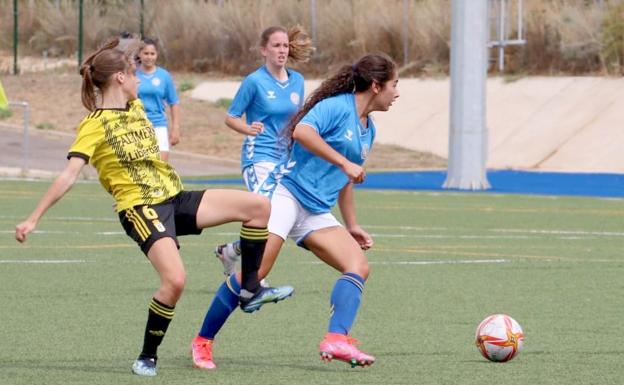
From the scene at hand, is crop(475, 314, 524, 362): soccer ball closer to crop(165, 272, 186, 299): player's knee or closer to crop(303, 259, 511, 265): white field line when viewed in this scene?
crop(165, 272, 186, 299): player's knee

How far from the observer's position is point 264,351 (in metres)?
8.99

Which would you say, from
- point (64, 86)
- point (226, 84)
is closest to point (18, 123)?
point (64, 86)

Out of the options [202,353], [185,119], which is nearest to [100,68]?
[202,353]

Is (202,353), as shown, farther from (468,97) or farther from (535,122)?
(535,122)

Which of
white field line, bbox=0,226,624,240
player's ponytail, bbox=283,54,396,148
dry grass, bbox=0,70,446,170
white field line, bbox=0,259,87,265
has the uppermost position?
player's ponytail, bbox=283,54,396,148

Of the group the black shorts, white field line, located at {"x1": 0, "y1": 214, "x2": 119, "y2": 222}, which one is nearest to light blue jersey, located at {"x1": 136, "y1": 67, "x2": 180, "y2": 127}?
white field line, located at {"x1": 0, "y1": 214, "x2": 119, "y2": 222}

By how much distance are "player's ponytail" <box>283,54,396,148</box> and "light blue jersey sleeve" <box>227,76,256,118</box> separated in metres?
4.43

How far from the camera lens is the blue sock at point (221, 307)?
27.8 ft

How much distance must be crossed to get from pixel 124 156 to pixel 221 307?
104 centimetres

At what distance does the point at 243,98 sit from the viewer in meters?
13.1

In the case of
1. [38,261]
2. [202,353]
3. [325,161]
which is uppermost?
[325,161]

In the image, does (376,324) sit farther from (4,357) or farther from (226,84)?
(226,84)

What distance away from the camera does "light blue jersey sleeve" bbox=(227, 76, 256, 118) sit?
13062 millimetres

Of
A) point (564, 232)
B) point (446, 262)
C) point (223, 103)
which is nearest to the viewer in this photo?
point (446, 262)
